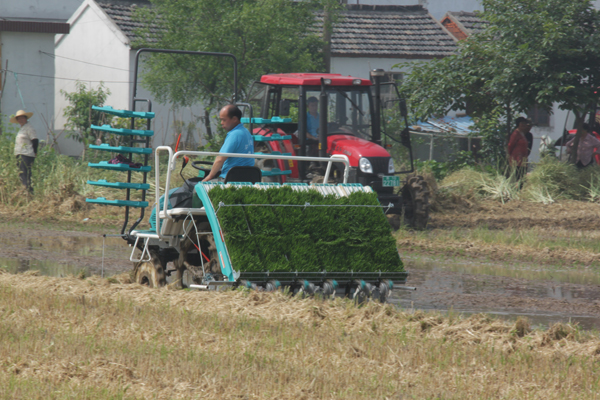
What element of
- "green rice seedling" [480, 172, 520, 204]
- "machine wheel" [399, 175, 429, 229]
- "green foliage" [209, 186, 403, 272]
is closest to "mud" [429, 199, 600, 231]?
"green rice seedling" [480, 172, 520, 204]

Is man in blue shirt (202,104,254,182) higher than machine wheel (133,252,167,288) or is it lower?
higher

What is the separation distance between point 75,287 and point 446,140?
19749 millimetres

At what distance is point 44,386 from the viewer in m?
5.17

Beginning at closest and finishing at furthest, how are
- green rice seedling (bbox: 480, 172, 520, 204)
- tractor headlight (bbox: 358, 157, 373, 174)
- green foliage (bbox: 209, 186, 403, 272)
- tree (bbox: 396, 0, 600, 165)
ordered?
green foliage (bbox: 209, 186, 403, 272), tractor headlight (bbox: 358, 157, 373, 174), tree (bbox: 396, 0, 600, 165), green rice seedling (bbox: 480, 172, 520, 204)

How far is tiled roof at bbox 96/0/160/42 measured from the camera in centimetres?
3044

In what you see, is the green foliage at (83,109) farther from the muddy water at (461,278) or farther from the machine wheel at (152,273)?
the machine wheel at (152,273)

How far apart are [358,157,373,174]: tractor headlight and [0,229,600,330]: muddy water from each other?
1.94 metres

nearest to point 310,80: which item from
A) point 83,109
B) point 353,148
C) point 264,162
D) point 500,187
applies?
point 353,148

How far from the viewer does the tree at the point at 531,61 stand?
66.2 feet

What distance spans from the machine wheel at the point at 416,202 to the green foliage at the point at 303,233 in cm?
732

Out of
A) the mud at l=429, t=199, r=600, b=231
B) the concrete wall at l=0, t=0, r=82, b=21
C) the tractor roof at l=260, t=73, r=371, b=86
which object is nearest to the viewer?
the tractor roof at l=260, t=73, r=371, b=86

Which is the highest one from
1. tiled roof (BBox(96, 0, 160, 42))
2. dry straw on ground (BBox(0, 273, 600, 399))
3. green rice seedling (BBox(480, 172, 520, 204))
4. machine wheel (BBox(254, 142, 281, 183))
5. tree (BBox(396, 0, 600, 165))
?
tiled roof (BBox(96, 0, 160, 42))

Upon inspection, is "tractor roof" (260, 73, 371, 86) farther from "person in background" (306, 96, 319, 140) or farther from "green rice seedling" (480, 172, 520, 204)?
"green rice seedling" (480, 172, 520, 204)

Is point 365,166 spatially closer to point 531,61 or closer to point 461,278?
point 461,278
